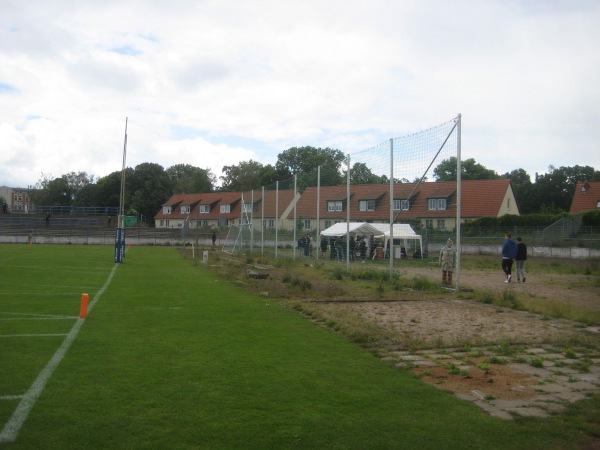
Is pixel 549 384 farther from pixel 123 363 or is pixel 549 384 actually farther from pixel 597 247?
pixel 597 247

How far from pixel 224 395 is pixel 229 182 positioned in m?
110

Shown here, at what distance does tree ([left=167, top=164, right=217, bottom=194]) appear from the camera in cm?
11456

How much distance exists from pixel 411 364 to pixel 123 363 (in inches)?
145

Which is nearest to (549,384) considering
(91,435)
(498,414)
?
→ (498,414)

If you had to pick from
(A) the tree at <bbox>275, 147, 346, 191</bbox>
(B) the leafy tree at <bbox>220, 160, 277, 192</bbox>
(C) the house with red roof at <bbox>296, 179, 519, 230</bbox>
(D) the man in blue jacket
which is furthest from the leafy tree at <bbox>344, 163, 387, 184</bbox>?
(B) the leafy tree at <bbox>220, 160, 277, 192</bbox>

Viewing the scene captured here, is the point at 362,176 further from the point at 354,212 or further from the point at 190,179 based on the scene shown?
the point at 190,179

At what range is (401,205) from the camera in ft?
63.9

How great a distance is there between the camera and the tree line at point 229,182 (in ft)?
293

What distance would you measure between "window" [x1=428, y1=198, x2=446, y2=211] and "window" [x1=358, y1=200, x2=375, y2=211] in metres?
5.55

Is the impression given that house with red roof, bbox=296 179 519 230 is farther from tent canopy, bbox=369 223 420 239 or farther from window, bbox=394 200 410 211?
tent canopy, bbox=369 223 420 239

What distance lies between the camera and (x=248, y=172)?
109625mm

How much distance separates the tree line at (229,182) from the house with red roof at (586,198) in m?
13.3

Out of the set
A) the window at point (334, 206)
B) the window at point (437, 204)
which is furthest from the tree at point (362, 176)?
the window at point (437, 204)

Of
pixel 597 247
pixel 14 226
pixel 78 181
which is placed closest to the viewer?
pixel 597 247
